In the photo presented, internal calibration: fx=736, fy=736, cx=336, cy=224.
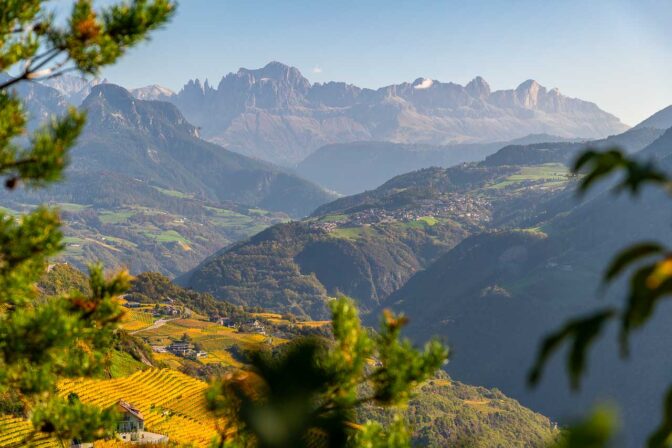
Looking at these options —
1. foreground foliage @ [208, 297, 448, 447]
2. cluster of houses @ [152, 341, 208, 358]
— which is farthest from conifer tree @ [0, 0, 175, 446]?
cluster of houses @ [152, 341, 208, 358]

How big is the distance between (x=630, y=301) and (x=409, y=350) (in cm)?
577

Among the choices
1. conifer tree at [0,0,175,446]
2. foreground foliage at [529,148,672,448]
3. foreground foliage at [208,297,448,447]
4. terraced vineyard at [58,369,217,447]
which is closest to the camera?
foreground foliage at [529,148,672,448]

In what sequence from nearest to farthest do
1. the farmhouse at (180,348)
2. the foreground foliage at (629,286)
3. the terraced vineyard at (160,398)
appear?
the foreground foliage at (629,286) → the terraced vineyard at (160,398) → the farmhouse at (180,348)

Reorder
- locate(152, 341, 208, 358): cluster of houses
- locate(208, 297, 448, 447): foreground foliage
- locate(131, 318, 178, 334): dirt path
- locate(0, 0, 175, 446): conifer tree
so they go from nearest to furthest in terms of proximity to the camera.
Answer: locate(208, 297, 448, 447): foreground foliage → locate(0, 0, 175, 446): conifer tree → locate(152, 341, 208, 358): cluster of houses → locate(131, 318, 178, 334): dirt path

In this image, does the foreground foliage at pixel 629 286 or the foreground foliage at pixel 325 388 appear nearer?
the foreground foliage at pixel 629 286

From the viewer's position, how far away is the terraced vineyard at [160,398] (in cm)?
5444

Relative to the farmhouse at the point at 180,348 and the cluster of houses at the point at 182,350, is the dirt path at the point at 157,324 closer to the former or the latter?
the cluster of houses at the point at 182,350

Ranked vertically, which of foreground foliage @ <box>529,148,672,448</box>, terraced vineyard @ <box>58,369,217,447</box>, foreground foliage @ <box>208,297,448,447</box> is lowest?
terraced vineyard @ <box>58,369,217,447</box>

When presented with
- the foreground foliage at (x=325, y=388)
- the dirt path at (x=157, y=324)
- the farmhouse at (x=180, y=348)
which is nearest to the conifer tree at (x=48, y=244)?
the foreground foliage at (x=325, y=388)

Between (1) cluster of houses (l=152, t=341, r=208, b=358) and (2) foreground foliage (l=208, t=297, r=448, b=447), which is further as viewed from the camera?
(1) cluster of houses (l=152, t=341, r=208, b=358)

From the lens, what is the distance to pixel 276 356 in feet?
20.6

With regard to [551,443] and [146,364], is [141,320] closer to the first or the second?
[146,364]

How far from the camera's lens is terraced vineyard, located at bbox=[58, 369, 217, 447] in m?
54.4

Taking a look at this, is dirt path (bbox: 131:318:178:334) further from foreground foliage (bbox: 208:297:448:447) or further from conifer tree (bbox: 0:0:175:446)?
foreground foliage (bbox: 208:297:448:447)
